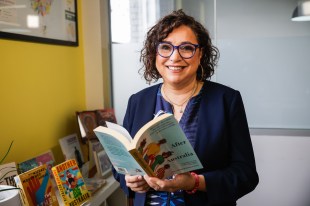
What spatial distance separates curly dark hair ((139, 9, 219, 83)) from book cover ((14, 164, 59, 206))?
2.09ft

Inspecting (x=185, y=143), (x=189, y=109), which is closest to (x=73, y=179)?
(x=189, y=109)

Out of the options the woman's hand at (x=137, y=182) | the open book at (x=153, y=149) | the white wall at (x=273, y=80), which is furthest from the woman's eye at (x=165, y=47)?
the white wall at (x=273, y=80)

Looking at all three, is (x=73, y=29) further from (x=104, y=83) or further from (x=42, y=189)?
(x=42, y=189)

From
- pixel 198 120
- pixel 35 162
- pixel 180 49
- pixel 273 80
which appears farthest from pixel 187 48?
pixel 273 80

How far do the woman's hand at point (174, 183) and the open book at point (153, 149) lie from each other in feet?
0.07

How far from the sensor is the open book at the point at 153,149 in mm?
883

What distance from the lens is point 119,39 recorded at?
2.55m

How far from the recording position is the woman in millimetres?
1146

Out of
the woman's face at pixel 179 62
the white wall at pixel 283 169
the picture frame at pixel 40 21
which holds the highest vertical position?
the picture frame at pixel 40 21

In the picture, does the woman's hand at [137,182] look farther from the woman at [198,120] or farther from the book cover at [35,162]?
the book cover at [35,162]

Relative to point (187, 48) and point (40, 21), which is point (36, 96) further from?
point (187, 48)

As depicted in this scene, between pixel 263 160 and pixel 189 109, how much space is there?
54.2 inches

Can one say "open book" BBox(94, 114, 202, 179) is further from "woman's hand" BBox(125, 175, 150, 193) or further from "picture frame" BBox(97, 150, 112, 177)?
"picture frame" BBox(97, 150, 112, 177)

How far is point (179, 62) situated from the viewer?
46.8 inches
